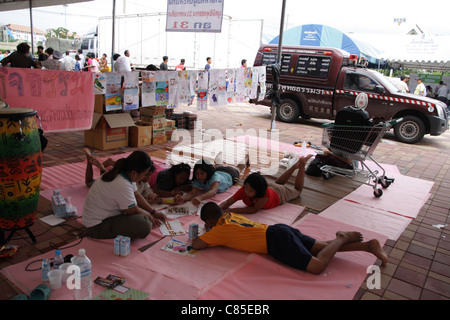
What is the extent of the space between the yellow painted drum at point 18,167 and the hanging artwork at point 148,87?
335 cm

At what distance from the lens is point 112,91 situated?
20.0 feet

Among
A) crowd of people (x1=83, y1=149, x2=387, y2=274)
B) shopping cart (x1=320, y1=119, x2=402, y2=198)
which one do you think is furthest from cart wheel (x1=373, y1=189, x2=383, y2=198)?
crowd of people (x1=83, y1=149, x2=387, y2=274)

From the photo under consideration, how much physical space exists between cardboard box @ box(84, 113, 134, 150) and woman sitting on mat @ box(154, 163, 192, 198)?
235cm

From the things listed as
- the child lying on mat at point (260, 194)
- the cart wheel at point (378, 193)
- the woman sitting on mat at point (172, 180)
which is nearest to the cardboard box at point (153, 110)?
the woman sitting on mat at point (172, 180)

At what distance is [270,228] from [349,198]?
2413 millimetres

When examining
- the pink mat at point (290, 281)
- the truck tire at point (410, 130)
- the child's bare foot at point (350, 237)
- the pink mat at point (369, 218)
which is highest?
the truck tire at point (410, 130)

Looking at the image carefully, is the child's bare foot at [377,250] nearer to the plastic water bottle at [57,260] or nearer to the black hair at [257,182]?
the black hair at [257,182]

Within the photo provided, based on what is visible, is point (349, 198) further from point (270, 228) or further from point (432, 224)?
point (270, 228)

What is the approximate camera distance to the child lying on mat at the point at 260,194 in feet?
12.9

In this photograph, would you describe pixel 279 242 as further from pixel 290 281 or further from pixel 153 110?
pixel 153 110

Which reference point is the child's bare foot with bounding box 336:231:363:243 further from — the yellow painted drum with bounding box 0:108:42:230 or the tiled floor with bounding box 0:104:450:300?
the yellow painted drum with bounding box 0:108:42:230

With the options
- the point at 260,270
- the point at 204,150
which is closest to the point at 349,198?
the point at 260,270

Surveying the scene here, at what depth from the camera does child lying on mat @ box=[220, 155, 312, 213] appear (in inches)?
155

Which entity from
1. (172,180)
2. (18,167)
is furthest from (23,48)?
(18,167)
